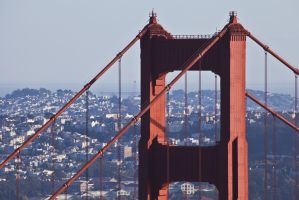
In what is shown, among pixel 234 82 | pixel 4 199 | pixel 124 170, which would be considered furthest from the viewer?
pixel 124 170

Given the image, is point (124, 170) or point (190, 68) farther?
point (124, 170)

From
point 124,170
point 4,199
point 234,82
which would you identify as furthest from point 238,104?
point 124,170

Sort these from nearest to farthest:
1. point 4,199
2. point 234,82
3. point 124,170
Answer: point 234,82, point 4,199, point 124,170

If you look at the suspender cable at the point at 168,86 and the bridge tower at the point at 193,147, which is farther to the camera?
the bridge tower at the point at 193,147

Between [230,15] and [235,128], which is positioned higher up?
[230,15]

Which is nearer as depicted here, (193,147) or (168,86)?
(168,86)

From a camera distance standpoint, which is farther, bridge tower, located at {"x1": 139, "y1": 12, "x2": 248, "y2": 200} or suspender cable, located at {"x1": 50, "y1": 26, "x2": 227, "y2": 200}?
bridge tower, located at {"x1": 139, "y1": 12, "x2": 248, "y2": 200}

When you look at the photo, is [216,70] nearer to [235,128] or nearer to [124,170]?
[235,128]

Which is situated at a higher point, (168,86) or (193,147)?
(168,86)
